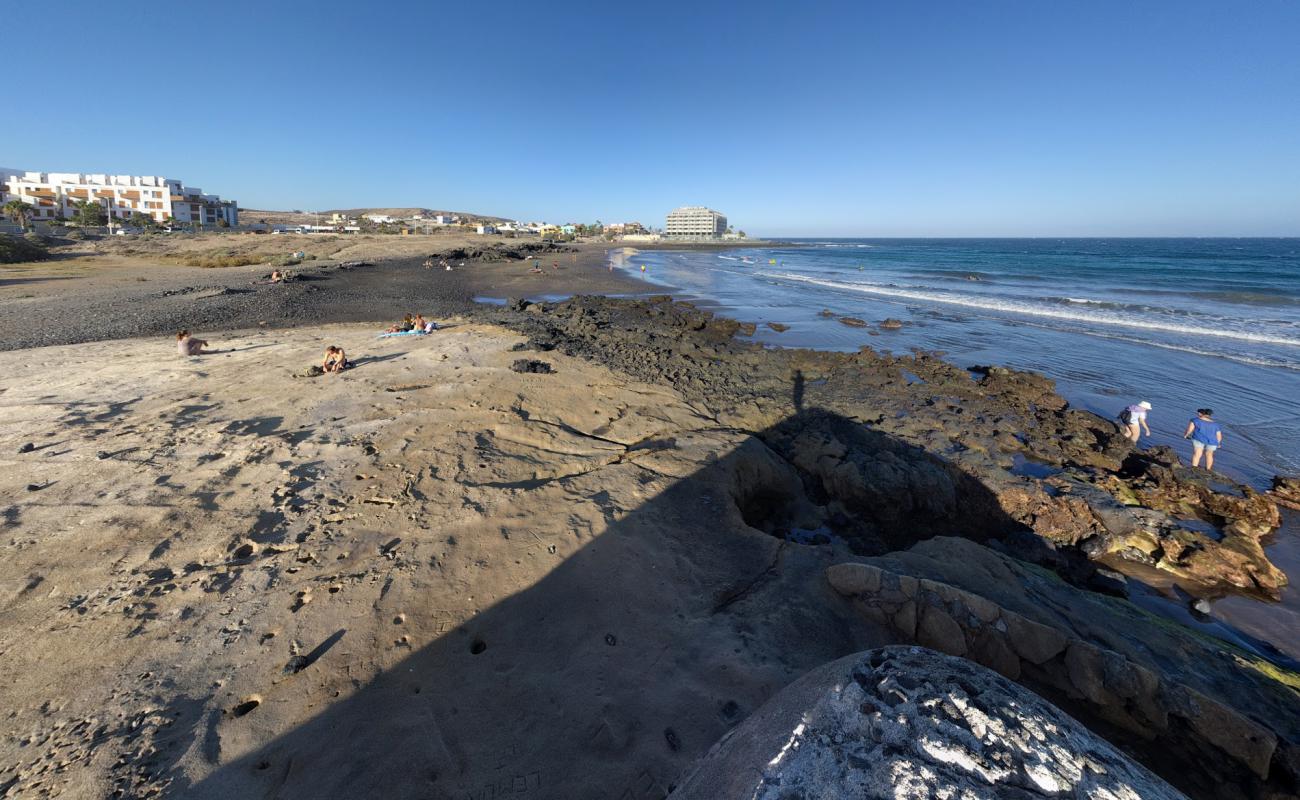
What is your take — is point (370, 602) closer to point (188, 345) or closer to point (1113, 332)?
point (188, 345)

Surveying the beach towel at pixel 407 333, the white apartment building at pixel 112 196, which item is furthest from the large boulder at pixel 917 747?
the white apartment building at pixel 112 196

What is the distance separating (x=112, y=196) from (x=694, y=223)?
127601mm

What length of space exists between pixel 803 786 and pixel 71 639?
16.6ft

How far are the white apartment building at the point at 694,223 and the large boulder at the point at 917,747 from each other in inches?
6303

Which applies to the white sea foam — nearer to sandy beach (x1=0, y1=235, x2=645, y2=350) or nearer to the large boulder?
sandy beach (x1=0, y1=235, x2=645, y2=350)

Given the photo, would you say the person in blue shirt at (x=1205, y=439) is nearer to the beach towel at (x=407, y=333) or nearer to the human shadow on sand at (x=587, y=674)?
the human shadow on sand at (x=587, y=674)

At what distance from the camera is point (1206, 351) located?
54.7 feet

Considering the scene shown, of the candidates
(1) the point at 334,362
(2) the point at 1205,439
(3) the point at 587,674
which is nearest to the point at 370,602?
(3) the point at 587,674

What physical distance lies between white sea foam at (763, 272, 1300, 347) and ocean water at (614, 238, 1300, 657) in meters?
0.09

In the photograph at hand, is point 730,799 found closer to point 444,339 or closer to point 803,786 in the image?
point 803,786

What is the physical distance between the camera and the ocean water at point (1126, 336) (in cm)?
967

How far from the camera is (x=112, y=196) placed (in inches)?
2648

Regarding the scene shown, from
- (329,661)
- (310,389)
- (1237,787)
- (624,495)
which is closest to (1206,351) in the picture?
(1237,787)

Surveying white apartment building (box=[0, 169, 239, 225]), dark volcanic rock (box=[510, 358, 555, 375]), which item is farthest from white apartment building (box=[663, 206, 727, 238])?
dark volcanic rock (box=[510, 358, 555, 375])
